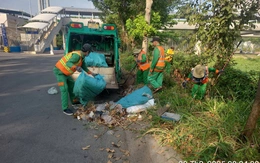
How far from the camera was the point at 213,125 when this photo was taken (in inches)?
112

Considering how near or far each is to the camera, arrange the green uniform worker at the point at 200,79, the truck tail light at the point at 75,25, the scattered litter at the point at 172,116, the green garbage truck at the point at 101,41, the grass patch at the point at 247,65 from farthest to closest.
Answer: the grass patch at the point at 247,65, the truck tail light at the point at 75,25, the green garbage truck at the point at 101,41, the green uniform worker at the point at 200,79, the scattered litter at the point at 172,116

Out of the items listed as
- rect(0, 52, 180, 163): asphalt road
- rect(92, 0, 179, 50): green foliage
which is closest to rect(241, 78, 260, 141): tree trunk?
rect(0, 52, 180, 163): asphalt road

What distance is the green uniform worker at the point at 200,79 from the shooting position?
3961mm

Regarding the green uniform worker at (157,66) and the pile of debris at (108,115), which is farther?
the green uniform worker at (157,66)

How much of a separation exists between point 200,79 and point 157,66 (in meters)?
1.24

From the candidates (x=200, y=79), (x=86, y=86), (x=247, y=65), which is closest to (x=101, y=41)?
(x=86, y=86)

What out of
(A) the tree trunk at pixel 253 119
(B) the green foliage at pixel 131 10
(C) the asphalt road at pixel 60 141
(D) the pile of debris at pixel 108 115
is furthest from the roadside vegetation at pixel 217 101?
(B) the green foliage at pixel 131 10

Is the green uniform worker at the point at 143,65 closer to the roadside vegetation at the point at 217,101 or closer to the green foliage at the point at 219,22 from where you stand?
the roadside vegetation at the point at 217,101

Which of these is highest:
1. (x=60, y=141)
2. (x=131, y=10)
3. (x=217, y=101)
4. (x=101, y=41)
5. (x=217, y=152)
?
(x=131, y=10)

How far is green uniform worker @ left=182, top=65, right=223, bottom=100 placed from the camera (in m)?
3.96

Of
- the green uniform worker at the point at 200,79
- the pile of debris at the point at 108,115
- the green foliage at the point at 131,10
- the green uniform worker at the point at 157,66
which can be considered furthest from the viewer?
the green foliage at the point at 131,10

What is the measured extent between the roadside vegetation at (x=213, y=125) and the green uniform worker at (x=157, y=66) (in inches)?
22.9

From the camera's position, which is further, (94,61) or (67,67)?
(94,61)

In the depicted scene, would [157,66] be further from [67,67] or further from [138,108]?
[67,67]
